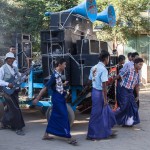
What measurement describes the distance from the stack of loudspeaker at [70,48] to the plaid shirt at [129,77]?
29.2 inches

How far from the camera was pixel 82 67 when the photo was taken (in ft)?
24.9

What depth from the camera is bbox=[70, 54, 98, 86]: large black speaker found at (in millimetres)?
7547

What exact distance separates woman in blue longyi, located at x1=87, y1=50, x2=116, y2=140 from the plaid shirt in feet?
3.92

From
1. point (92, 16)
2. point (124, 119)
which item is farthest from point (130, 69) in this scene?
point (92, 16)

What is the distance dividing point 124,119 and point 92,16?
254 cm

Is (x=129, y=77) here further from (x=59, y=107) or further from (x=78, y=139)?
(x=59, y=107)

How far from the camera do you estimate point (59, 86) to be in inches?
250

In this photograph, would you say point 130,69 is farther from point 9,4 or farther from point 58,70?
point 9,4

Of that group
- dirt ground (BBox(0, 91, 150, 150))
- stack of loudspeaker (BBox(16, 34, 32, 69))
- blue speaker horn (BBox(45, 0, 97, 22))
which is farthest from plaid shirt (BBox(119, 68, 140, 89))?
stack of loudspeaker (BBox(16, 34, 32, 69))

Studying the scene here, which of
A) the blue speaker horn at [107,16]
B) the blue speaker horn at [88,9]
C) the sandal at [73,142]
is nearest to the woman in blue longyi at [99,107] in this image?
the sandal at [73,142]

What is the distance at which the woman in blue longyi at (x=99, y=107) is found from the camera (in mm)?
6578

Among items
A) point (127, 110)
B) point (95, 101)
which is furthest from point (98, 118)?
point (127, 110)

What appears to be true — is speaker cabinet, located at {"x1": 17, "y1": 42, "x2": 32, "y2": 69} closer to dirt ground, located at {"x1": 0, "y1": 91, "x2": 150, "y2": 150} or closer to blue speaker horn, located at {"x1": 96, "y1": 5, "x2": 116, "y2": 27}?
dirt ground, located at {"x1": 0, "y1": 91, "x2": 150, "y2": 150}

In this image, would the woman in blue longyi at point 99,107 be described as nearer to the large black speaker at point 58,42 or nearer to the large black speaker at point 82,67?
the large black speaker at point 82,67
